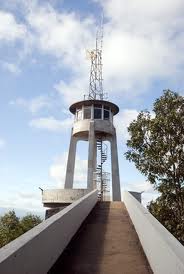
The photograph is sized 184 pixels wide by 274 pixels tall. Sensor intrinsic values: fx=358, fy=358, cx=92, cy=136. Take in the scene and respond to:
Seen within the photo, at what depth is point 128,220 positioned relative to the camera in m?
13.7

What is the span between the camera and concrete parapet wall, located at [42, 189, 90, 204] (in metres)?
33.7

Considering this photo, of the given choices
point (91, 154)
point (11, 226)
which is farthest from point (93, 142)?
point (11, 226)

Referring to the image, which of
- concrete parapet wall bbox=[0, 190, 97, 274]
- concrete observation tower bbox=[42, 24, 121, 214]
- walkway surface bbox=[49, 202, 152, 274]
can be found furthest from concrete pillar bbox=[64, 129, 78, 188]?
concrete parapet wall bbox=[0, 190, 97, 274]

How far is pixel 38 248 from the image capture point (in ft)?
20.1

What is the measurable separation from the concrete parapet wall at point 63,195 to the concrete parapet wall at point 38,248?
Answer: 23843mm

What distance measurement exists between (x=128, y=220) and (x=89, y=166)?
2276cm

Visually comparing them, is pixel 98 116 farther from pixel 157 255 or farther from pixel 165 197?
pixel 157 255

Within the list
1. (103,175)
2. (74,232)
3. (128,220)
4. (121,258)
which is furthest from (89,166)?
(121,258)

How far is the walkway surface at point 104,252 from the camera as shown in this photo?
23.4 feet

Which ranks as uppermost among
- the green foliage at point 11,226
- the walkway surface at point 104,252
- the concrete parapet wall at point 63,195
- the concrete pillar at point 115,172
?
the concrete pillar at point 115,172

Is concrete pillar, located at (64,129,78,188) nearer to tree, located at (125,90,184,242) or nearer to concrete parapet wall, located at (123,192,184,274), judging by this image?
tree, located at (125,90,184,242)

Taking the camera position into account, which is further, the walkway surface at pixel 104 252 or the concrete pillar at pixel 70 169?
the concrete pillar at pixel 70 169

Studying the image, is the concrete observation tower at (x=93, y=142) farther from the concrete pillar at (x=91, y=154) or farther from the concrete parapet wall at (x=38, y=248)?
the concrete parapet wall at (x=38, y=248)

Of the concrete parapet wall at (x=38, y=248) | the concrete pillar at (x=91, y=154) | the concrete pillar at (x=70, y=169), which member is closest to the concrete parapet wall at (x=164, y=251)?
the concrete parapet wall at (x=38, y=248)
